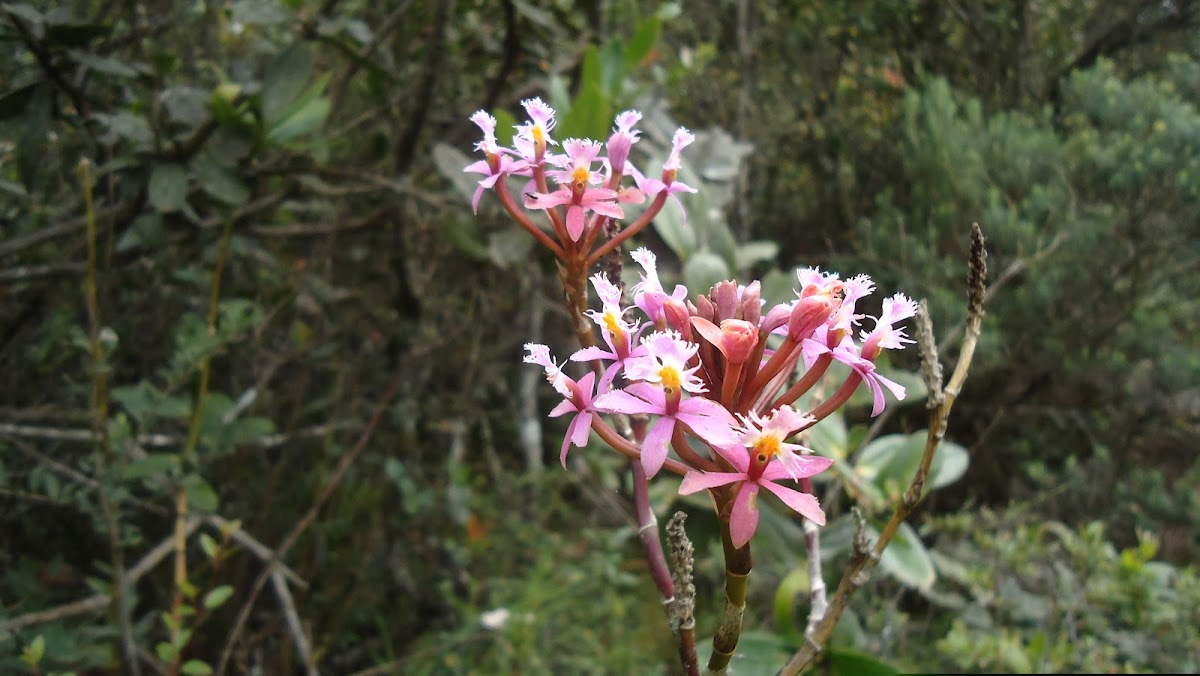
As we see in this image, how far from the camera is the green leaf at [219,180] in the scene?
1079 millimetres

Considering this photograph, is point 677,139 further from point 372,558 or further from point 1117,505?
point 1117,505

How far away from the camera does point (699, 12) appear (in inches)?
111

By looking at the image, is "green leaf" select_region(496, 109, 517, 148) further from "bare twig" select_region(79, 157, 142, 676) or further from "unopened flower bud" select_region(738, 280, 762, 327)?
"unopened flower bud" select_region(738, 280, 762, 327)

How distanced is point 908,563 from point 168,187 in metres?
1.11

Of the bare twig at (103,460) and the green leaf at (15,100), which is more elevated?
the green leaf at (15,100)

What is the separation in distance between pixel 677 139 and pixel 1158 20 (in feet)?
8.73

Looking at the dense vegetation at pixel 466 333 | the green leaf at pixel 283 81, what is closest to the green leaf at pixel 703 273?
the dense vegetation at pixel 466 333

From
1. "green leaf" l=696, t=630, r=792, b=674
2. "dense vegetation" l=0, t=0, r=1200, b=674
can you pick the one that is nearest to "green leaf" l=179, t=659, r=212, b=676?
"dense vegetation" l=0, t=0, r=1200, b=674

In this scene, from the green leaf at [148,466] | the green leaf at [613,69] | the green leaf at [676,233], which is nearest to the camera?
the green leaf at [148,466]

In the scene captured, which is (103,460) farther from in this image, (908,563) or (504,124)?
(908,563)

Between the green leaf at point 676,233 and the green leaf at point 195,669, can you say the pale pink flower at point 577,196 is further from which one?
the green leaf at point 676,233

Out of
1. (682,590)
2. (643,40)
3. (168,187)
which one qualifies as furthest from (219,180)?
(682,590)

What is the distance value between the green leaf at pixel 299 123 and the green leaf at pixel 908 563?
0.96 meters

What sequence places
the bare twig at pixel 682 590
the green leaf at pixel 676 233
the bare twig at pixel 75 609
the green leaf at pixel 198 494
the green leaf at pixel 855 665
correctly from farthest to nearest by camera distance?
the green leaf at pixel 676 233 → the green leaf at pixel 198 494 → the bare twig at pixel 75 609 → the green leaf at pixel 855 665 → the bare twig at pixel 682 590
